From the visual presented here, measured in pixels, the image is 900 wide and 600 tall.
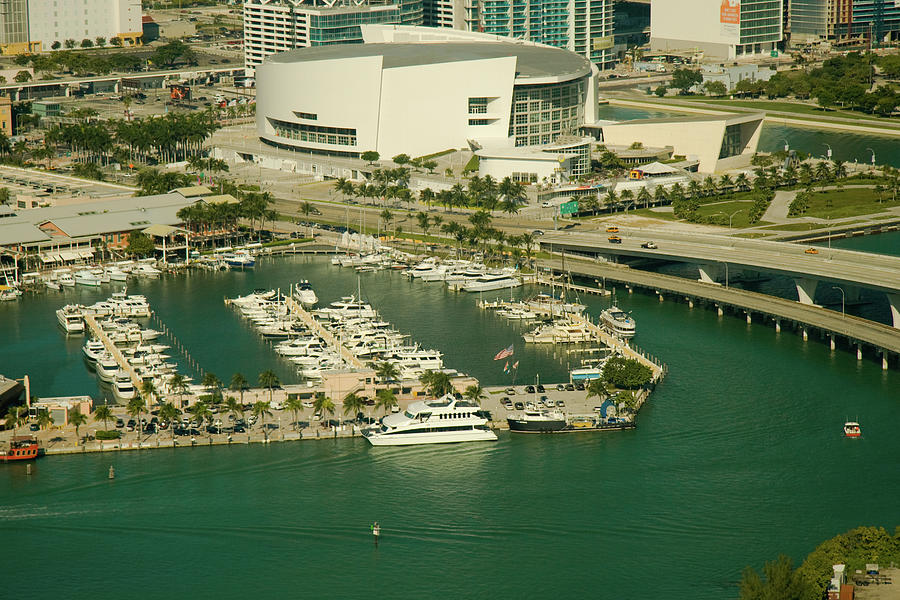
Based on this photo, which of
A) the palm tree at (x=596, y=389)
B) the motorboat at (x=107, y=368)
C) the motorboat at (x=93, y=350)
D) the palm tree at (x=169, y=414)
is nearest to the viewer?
the palm tree at (x=169, y=414)

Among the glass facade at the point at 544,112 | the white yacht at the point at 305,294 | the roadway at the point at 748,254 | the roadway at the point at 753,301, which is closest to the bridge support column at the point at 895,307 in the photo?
the roadway at the point at 748,254

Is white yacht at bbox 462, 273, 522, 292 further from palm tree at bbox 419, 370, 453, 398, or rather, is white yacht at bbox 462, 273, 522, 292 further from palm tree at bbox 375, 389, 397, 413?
palm tree at bbox 375, 389, 397, 413

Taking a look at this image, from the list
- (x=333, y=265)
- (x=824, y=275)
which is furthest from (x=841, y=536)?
(x=333, y=265)

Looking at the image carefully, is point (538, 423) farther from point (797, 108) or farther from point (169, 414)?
Answer: point (797, 108)

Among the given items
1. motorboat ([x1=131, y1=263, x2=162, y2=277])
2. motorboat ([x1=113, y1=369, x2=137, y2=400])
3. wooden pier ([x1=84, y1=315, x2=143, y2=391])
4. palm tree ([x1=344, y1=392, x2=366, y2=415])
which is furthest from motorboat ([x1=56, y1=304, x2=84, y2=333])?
palm tree ([x1=344, y1=392, x2=366, y2=415])

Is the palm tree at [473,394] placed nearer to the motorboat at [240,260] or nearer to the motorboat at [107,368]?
the motorboat at [107,368]
